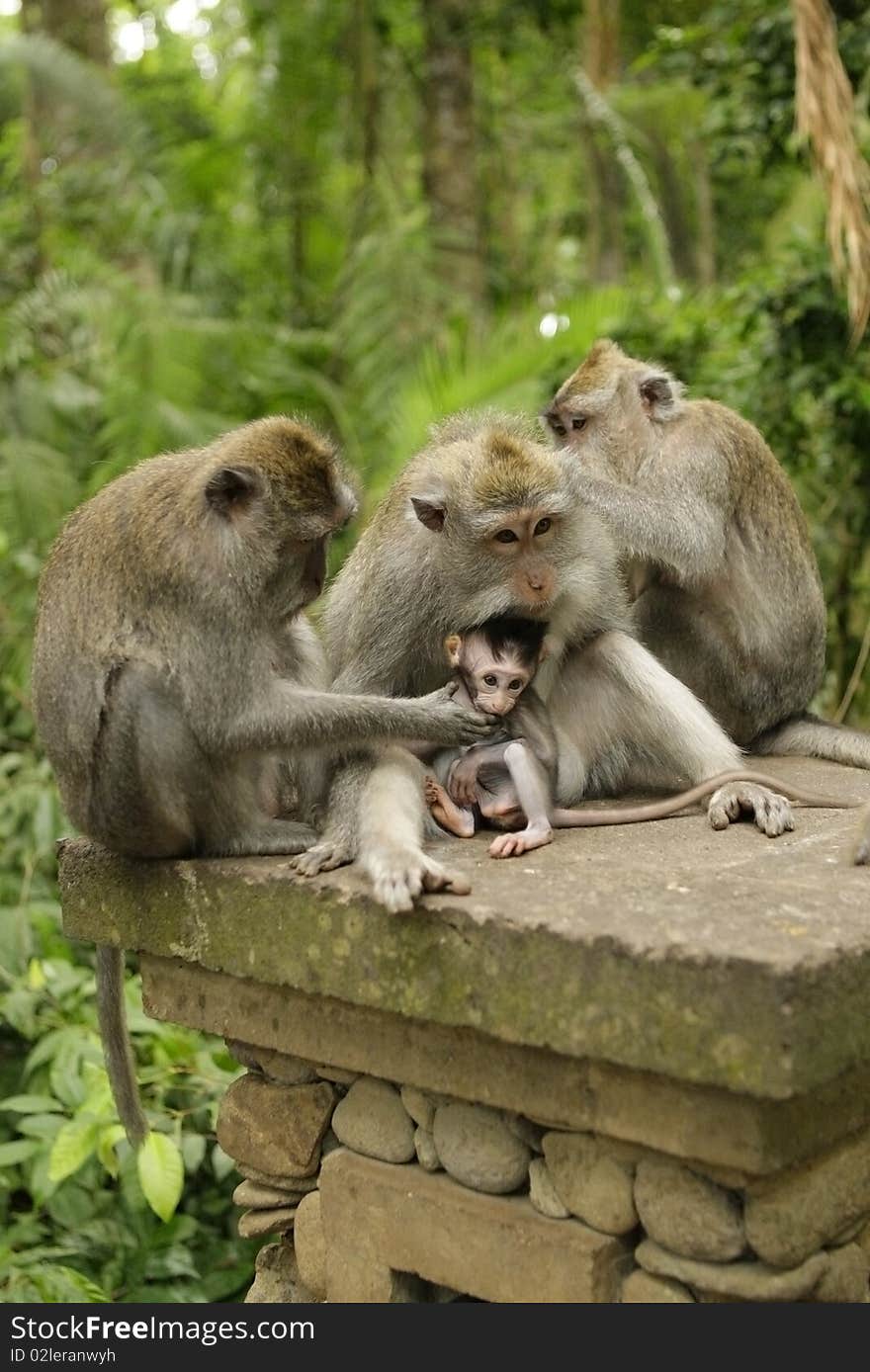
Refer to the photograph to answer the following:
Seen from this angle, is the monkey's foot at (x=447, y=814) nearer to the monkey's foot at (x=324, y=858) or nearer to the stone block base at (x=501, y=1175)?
the monkey's foot at (x=324, y=858)

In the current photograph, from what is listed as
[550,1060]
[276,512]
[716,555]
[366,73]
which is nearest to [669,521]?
[716,555]

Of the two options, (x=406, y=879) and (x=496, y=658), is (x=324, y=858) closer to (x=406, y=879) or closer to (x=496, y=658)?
(x=406, y=879)

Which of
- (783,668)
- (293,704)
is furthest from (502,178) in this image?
(293,704)

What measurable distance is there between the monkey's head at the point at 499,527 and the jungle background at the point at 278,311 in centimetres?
121

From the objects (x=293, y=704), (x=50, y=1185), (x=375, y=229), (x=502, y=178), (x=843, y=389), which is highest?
(x=502, y=178)

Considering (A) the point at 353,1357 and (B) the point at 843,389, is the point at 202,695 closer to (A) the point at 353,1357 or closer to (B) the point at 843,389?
(A) the point at 353,1357

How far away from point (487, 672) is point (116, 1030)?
135 centimetres

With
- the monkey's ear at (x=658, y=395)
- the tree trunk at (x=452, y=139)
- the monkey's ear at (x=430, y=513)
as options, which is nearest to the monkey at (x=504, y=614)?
the monkey's ear at (x=430, y=513)

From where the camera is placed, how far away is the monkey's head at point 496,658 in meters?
3.30

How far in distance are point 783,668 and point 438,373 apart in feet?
11.4

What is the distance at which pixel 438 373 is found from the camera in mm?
7281

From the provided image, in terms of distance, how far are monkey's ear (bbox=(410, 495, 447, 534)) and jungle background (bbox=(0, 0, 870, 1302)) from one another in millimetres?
1354

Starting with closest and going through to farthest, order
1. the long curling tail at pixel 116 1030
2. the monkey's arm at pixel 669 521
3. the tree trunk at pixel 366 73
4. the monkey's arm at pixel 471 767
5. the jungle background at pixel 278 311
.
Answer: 1. the monkey's arm at pixel 471 767
2. the long curling tail at pixel 116 1030
3. the monkey's arm at pixel 669 521
4. the jungle background at pixel 278 311
5. the tree trunk at pixel 366 73

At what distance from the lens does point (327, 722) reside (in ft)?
10.3
